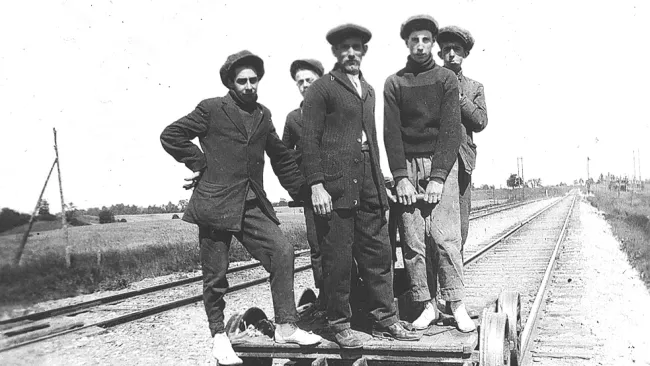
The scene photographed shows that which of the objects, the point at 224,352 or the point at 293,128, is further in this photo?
the point at 293,128

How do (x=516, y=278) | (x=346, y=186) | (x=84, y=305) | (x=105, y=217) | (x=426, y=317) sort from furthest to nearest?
(x=105, y=217), (x=516, y=278), (x=84, y=305), (x=426, y=317), (x=346, y=186)

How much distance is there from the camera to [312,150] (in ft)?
11.7

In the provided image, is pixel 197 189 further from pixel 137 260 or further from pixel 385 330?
pixel 137 260

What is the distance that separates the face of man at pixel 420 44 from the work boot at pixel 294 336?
1.94m

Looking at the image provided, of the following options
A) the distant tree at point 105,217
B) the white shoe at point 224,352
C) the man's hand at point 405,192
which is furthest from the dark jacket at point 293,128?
the distant tree at point 105,217

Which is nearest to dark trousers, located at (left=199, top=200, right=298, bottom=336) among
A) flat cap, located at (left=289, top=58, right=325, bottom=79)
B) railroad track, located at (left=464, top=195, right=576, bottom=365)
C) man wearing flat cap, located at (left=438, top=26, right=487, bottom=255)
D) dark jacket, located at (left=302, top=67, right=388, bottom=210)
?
dark jacket, located at (left=302, top=67, right=388, bottom=210)

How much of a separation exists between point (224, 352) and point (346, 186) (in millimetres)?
1241

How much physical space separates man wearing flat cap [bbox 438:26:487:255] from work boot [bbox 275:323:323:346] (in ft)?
5.38

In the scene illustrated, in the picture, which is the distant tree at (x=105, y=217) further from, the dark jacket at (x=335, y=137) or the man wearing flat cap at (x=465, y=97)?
the dark jacket at (x=335, y=137)

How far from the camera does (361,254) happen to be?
371cm

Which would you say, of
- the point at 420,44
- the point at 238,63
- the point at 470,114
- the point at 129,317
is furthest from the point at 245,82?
the point at 129,317

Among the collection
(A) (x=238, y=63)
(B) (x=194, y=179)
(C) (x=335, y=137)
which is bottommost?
(B) (x=194, y=179)

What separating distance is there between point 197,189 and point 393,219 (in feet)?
4.94

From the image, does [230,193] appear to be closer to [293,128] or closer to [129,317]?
[293,128]
